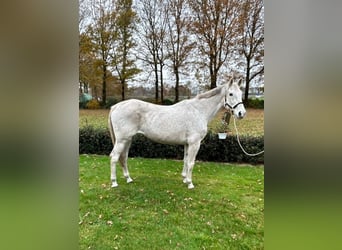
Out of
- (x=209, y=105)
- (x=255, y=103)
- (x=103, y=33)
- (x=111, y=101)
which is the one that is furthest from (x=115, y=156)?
(x=255, y=103)

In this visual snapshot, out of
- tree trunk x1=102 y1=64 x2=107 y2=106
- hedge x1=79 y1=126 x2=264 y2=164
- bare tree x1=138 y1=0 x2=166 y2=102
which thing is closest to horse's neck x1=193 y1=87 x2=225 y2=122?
hedge x1=79 y1=126 x2=264 y2=164

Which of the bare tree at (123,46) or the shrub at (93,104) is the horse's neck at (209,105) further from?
the shrub at (93,104)

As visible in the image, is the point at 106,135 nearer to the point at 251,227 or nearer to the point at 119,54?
the point at 119,54

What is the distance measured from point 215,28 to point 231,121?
0.64m

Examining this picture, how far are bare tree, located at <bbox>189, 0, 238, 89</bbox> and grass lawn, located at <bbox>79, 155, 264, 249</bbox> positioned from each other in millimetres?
761

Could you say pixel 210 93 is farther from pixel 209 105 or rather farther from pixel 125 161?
pixel 125 161

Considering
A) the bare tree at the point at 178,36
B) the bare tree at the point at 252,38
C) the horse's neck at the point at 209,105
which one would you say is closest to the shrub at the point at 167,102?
the bare tree at the point at 178,36

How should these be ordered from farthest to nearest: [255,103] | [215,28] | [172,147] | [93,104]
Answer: [172,147] → [93,104] → [215,28] → [255,103]

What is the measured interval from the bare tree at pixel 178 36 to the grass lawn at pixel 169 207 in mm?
597

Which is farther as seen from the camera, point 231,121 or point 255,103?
point 231,121

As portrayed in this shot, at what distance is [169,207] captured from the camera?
170 centimetres

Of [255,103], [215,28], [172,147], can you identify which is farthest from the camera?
[172,147]

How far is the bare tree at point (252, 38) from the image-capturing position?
168 cm
